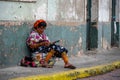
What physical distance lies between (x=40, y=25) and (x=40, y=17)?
0.69 meters

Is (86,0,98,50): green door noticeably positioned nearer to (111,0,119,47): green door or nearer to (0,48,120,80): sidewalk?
(111,0,119,47): green door

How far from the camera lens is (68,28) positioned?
1069 centimetres

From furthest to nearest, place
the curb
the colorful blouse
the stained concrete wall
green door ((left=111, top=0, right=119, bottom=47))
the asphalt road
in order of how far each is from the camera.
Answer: green door ((left=111, top=0, right=119, bottom=47)), the colorful blouse, the stained concrete wall, the asphalt road, the curb

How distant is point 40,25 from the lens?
28.6 ft

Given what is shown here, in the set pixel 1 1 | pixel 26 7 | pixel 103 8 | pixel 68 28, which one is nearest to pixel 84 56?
pixel 68 28

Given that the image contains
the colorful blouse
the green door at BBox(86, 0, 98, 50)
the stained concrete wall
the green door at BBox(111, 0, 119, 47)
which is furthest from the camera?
the green door at BBox(111, 0, 119, 47)

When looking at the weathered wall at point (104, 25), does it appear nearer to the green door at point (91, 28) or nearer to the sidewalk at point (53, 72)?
the green door at point (91, 28)

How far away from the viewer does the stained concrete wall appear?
816 centimetres

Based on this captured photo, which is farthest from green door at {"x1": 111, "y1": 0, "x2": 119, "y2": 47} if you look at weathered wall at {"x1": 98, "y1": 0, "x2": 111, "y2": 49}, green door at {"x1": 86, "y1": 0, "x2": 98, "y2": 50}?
green door at {"x1": 86, "y1": 0, "x2": 98, "y2": 50}

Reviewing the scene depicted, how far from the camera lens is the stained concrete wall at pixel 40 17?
26.8 ft

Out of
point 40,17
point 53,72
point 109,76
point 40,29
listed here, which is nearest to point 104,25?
point 40,17

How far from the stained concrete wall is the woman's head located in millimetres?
206

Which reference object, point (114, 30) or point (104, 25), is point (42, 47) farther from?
point (114, 30)

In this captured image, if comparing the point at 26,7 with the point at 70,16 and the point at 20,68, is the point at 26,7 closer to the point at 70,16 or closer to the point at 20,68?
the point at 20,68
